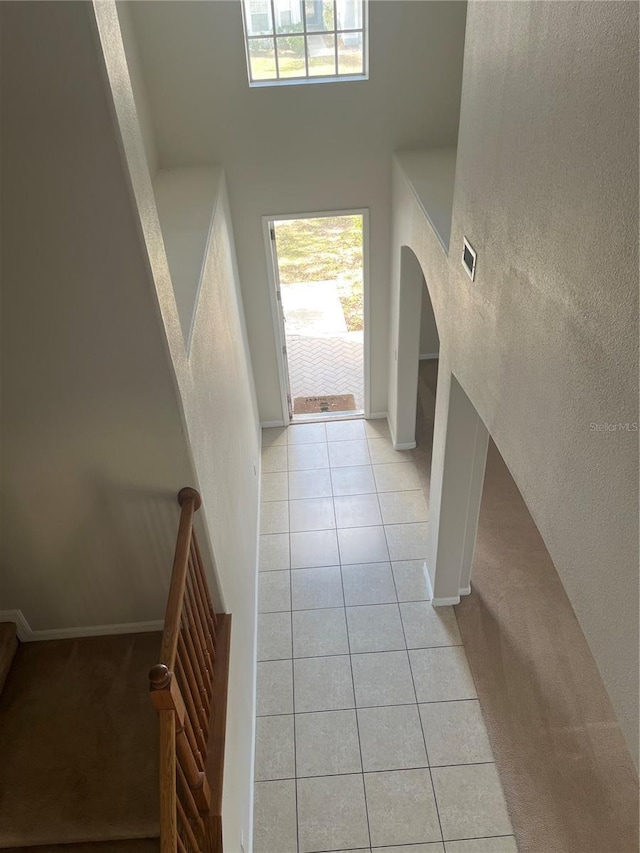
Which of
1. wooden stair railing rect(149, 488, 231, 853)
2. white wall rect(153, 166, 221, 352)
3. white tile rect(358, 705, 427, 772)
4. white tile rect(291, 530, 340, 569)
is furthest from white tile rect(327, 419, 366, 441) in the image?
wooden stair railing rect(149, 488, 231, 853)

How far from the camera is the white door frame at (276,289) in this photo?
5398 millimetres

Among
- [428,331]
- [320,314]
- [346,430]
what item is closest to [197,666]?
[346,430]

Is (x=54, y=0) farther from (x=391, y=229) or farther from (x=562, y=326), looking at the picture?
(x=391, y=229)

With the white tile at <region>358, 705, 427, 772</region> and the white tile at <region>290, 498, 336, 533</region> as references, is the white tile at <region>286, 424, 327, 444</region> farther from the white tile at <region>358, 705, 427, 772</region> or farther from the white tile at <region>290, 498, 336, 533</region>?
the white tile at <region>358, 705, 427, 772</region>

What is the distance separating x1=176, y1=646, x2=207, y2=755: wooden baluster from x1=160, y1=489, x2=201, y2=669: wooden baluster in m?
0.19

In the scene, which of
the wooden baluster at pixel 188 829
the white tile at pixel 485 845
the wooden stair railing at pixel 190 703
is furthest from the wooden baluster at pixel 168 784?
the white tile at pixel 485 845

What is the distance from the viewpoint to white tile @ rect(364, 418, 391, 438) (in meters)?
6.52

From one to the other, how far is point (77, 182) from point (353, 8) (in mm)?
3955

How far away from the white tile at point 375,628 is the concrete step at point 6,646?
7.92 ft

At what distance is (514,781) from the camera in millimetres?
3570

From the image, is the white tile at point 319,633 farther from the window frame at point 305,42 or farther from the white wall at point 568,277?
the window frame at point 305,42

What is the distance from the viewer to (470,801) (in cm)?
350

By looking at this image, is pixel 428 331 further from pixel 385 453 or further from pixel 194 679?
pixel 194 679

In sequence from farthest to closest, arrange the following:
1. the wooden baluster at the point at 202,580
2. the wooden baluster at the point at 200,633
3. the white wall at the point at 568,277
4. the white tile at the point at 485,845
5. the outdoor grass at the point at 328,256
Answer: the outdoor grass at the point at 328,256
the white tile at the point at 485,845
the wooden baluster at the point at 202,580
the wooden baluster at the point at 200,633
the white wall at the point at 568,277
